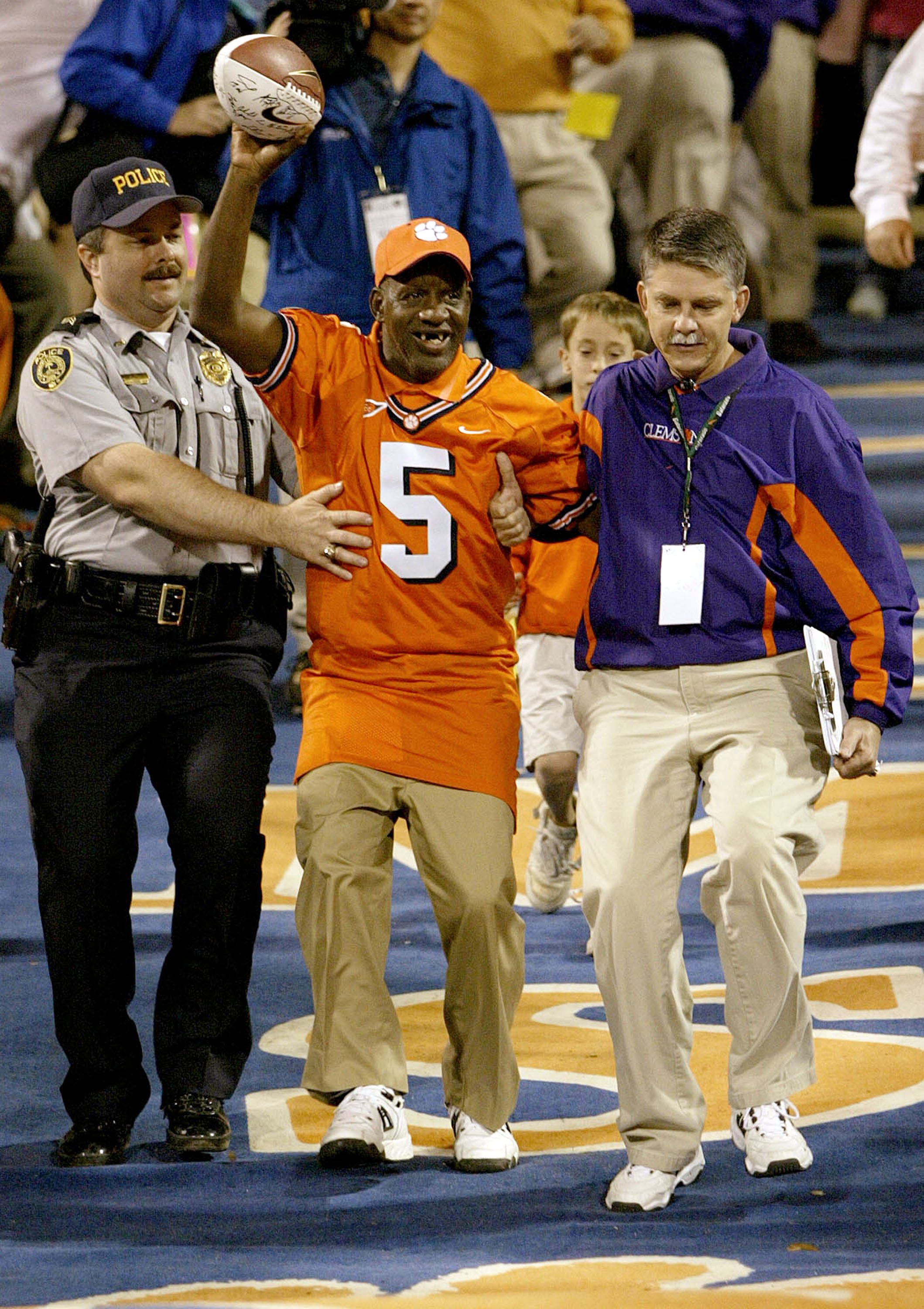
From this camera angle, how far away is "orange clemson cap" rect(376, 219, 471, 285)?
3.49m

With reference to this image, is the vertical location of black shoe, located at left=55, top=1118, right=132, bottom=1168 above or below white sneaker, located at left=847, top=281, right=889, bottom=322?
above

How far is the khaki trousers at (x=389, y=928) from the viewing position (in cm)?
345

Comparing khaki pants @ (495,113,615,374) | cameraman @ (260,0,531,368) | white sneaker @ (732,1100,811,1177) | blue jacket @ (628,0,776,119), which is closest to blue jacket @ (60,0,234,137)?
cameraman @ (260,0,531,368)

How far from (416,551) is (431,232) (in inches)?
22.5

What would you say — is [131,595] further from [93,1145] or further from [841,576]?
[841,576]

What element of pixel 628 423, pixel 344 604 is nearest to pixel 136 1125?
pixel 344 604

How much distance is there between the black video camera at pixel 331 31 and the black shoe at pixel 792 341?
3017mm

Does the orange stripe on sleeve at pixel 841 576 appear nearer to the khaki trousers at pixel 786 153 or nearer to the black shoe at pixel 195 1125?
the black shoe at pixel 195 1125

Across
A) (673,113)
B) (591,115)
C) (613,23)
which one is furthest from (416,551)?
(673,113)

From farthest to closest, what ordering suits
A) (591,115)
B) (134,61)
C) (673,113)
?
(673,113), (591,115), (134,61)

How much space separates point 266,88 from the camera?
335 cm

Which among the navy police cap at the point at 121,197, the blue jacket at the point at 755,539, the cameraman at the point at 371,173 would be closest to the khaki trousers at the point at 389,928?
the blue jacket at the point at 755,539

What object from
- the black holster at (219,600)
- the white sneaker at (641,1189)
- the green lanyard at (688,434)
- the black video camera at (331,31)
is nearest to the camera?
the white sneaker at (641,1189)

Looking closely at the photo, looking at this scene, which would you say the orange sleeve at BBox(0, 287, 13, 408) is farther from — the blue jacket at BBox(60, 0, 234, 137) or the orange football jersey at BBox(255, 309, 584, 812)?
the orange football jersey at BBox(255, 309, 584, 812)
